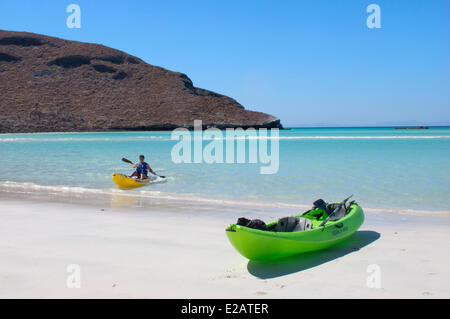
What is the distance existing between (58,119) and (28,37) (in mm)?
43241

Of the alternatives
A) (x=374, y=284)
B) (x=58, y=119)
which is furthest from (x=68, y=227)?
(x=58, y=119)

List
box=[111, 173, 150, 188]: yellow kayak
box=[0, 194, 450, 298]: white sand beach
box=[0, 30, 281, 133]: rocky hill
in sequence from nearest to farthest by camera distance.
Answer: box=[0, 194, 450, 298]: white sand beach
box=[111, 173, 150, 188]: yellow kayak
box=[0, 30, 281, 133]: rocky hill

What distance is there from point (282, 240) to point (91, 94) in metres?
94.3

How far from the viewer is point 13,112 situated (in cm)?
7781

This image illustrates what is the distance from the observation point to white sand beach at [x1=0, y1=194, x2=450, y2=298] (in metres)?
4.23

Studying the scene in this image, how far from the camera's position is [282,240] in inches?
197

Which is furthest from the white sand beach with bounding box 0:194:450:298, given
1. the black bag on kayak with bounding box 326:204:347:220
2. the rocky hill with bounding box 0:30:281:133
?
the rocky hill with bounding box 0:30:281:133

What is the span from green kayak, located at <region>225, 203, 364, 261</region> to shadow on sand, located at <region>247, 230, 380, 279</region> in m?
0.08

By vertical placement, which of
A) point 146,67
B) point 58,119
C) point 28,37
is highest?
point 28,37

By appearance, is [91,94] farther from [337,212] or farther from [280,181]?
[337,212]

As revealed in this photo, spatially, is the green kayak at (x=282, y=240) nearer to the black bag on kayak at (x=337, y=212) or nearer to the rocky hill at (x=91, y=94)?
the black bag on kayak at (x=337, y=212)

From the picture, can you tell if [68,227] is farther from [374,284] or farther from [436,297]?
[436,297]

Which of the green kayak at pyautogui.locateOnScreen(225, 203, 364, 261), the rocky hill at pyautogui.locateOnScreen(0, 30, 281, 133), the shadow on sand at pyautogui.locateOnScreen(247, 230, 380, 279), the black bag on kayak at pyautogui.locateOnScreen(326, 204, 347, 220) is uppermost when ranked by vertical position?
the rocky hill at pyautogui.locateOnScreen(0, 30, 281, 133)

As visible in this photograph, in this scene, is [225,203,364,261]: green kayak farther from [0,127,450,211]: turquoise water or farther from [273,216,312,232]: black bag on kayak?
[0,127,450,211]: turquoise water
